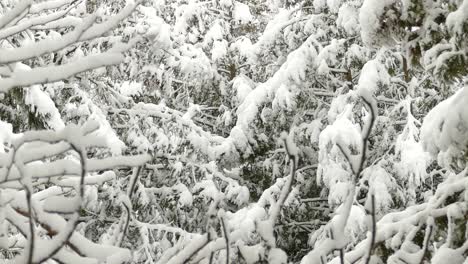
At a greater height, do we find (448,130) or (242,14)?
(448,130)

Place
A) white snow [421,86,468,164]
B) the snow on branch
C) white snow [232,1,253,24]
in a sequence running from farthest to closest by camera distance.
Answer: white snow [232,1,253,24] < white snow [421,86,468,164] < the snow on branch

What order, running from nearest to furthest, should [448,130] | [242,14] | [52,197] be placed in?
[52,197], [448,130], [242,14]

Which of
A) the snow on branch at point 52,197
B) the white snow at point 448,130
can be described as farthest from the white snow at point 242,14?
the snow on branch at point 52,197

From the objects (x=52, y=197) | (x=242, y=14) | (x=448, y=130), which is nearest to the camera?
(x=52, y=197)

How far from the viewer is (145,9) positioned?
328 inches

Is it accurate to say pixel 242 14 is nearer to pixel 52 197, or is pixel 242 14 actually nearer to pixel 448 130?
pixel 448 130

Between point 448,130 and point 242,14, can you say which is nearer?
point 448,130

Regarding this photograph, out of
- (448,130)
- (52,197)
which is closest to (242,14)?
(448,130)

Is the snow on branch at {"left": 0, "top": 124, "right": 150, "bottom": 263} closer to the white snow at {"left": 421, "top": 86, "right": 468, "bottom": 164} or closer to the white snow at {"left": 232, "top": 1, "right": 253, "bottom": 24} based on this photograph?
the white snow at {"left": 421, "top": 86, "right": 468, "bottom": 164}

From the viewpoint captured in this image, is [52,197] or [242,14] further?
[242,14]

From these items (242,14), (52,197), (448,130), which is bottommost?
(242,14)

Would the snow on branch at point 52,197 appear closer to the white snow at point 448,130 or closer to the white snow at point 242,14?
the white snow at point 448,130

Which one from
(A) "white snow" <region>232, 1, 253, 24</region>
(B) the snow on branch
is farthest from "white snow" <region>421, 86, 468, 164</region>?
(A) "white snow" <region>232, 1, 253, 24</region>

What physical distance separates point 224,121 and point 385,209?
345 cm
